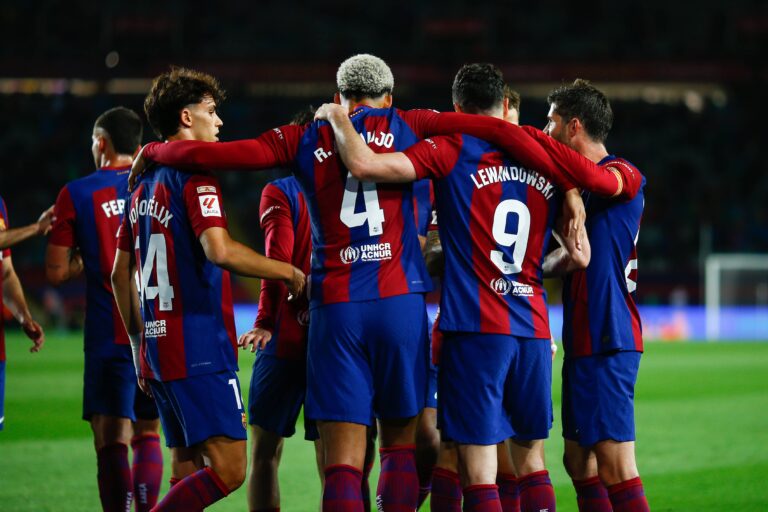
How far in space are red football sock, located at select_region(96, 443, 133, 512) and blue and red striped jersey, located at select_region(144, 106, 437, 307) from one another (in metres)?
1.65

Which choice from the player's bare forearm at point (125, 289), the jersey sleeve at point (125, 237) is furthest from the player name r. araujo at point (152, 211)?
the player's bare forearm at point (125, 289)

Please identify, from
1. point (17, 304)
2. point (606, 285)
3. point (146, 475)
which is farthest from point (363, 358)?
point (17, 304)

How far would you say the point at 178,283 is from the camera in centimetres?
415

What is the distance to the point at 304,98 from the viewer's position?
30953 mm

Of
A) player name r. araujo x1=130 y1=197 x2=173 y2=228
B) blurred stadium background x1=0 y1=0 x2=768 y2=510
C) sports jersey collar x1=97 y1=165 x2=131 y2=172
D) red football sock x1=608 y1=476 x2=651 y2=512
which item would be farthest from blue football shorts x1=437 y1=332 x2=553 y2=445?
blurred stadium background x1=0 y1=0 x2=768 y2=510

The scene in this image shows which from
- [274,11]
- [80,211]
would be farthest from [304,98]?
[80,211]

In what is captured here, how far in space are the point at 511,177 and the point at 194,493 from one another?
181 cm

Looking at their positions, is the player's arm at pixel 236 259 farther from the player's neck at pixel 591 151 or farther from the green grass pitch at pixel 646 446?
the green grass pitch at pixel 646 446

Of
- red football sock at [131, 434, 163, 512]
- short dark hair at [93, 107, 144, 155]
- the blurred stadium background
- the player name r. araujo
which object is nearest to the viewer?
the player name r. araujo

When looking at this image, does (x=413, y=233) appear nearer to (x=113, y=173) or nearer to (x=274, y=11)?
(x=113, y=173)

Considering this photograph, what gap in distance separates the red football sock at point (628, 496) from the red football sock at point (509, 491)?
606mm

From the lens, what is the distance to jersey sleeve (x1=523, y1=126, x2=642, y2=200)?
420cm

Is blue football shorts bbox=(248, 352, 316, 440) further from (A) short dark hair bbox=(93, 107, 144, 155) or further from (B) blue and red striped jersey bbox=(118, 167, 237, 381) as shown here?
(A) short dark hair bbox=(93, 107, 144, 155)

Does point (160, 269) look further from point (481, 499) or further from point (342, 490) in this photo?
point (481, 499)
